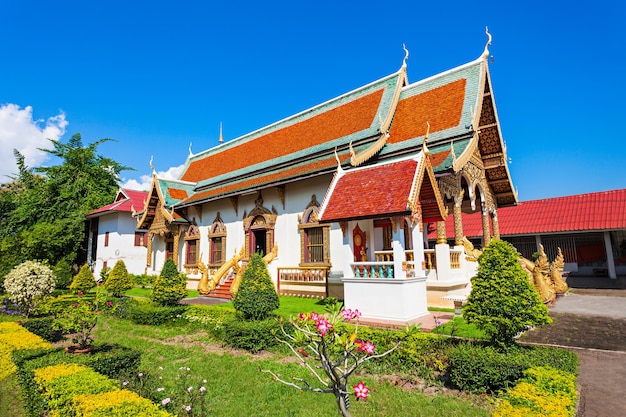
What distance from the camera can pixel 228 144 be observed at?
2170 centimetres

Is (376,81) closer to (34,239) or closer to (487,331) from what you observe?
(487,331)

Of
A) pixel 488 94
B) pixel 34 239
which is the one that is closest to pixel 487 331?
Answer: pixel 488 94

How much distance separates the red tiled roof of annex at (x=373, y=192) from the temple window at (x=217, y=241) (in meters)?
8.57

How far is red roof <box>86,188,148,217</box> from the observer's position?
23.2m

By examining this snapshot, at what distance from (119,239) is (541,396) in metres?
24.3

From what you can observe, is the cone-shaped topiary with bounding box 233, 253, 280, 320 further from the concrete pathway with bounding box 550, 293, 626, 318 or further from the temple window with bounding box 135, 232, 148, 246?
the temple window with bounding box 135, 232, 148, 246

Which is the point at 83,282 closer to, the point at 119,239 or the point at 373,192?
the point at 119,239

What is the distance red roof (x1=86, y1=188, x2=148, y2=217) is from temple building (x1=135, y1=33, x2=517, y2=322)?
2.94 m

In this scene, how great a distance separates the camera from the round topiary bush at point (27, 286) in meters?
12.1

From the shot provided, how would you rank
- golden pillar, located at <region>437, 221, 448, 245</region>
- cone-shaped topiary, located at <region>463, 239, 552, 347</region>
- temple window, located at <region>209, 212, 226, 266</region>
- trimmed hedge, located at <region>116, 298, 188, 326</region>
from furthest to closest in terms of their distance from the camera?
temple window, located at <region>209, 212, 226, 266</region>
golden pillar, located at <region>437, 221, 448, 245</region>
trimmed hedge, located at <region>116, 298, 188, 326</region>
cone-shaped topiary, located at <region>463, 239, 552, 347</region>

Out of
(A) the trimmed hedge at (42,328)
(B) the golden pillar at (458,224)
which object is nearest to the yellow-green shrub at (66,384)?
(A) the trimmed hedge at (42,328)

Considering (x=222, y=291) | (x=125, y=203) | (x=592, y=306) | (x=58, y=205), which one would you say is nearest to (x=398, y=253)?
(x=592, y=306)

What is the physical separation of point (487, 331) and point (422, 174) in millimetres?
4275

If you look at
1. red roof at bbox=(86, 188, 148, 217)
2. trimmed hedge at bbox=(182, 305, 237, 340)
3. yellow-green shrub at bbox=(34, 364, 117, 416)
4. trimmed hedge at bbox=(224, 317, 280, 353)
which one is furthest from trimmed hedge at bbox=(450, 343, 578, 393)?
red roof at bbox=(86, 188, 148, 217)
